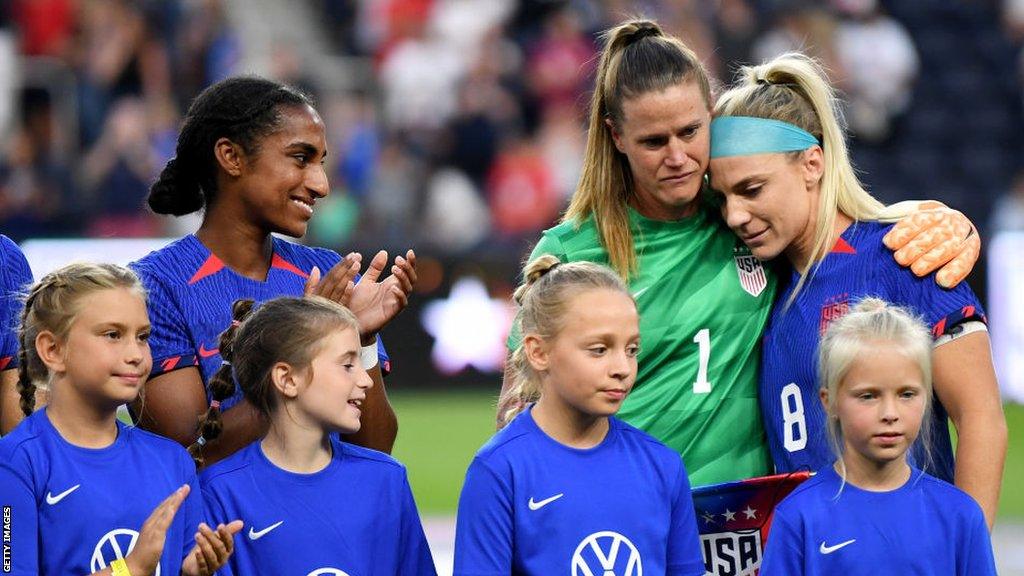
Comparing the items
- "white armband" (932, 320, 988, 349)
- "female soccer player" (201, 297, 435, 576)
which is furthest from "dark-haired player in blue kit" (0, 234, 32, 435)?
"white armband" (932, 320, 988, 349)

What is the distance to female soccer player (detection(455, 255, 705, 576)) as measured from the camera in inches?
156

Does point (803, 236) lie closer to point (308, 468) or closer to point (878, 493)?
Answer: point (878, 493)

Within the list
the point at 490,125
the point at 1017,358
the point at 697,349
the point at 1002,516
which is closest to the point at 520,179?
the point at 490,125

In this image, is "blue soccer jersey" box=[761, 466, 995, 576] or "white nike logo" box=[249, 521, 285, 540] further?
"white nike logo" box=[249, 521, 285, 540]

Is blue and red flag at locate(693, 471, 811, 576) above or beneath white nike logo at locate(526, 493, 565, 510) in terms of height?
beneath

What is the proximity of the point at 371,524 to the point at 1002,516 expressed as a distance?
21.4 ft

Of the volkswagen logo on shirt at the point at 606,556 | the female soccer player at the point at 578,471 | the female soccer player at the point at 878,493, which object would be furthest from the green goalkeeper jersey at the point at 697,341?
the volkswagen logo on shirt at the point at 606,556

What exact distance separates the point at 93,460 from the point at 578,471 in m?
1.18

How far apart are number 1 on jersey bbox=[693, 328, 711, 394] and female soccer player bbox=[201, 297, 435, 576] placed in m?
0.83

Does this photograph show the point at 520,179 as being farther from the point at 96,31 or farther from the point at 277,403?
the point at 277,403

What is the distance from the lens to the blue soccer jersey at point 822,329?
426 centimetres

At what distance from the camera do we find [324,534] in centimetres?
408

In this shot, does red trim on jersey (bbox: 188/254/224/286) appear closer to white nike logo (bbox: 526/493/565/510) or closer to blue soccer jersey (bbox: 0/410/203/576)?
blue soccer jersey (bbox: 0/410/203/576)

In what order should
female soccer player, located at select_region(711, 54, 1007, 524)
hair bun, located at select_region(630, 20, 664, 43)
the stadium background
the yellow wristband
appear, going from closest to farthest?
the yellow wristband
female soccer player, located at select_region(711, 54, 1007, 524)
hair bun, located at select_region(630, 20, 664, 43)
the stadium background
